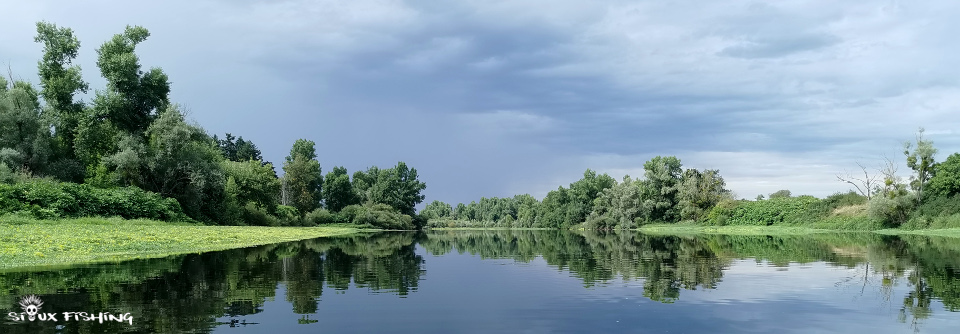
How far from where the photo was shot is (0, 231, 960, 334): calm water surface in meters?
10.4

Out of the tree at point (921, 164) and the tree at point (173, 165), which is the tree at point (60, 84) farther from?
the tree at point (921, 164)

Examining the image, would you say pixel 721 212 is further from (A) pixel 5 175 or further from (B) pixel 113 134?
(A) pixel 5 175

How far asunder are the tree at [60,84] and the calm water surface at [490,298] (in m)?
46.0

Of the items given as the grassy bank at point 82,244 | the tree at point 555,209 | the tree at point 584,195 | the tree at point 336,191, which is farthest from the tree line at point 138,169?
the tree at point 555,209

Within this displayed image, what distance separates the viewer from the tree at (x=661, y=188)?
354 ft

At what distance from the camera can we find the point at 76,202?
3944cm

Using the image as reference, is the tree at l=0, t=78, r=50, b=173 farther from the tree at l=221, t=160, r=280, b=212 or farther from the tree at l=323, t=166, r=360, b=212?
the tree at l=323, t=166, r=360, b=212

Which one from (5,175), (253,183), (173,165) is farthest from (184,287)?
(253,183)

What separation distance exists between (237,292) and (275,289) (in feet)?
3.27

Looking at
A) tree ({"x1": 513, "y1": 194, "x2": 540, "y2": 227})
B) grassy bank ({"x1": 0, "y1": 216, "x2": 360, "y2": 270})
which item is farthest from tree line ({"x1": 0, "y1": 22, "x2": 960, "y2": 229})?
tree ({"x1": 513, "y1": 194, "x2": 540, "y2": 227})

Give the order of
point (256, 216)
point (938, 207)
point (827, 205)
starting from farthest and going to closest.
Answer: point (256, 216), point (827, 205), point (938, 207)

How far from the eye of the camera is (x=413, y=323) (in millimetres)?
10641

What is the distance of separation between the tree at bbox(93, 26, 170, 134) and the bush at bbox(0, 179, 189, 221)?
467 inches

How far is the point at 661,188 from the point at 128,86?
89874mm
